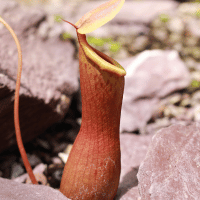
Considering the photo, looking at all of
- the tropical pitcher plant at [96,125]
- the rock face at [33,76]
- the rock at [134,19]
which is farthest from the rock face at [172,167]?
the rock at [134,19]

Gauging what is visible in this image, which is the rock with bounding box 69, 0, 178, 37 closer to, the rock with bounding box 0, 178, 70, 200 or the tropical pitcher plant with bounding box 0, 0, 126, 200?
the tropical pitcher plant with bounding box 0, 0, 126, 200

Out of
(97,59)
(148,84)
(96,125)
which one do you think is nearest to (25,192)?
(96,125)

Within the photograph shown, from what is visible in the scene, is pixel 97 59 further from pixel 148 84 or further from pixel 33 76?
pixel 148 84

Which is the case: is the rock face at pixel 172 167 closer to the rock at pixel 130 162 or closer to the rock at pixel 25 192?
the rock at pixel 130 162

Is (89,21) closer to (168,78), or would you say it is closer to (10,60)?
(10,60)

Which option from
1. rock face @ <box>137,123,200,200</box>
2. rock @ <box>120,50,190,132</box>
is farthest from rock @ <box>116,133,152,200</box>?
rock @ <box>120,50,190,132</box>

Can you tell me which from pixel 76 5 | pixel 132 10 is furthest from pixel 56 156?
pixel 76 5
